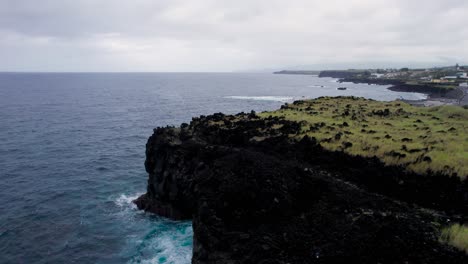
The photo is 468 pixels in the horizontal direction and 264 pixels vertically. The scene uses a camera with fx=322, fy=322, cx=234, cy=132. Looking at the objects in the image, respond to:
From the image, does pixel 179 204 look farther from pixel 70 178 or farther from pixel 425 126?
pixel 425 126

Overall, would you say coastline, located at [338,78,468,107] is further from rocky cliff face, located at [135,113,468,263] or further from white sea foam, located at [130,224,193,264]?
white sea foam, located at [130,224,193,264]

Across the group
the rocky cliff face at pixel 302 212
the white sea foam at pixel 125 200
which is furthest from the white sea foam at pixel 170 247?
the white sea foam at pixel 125 200

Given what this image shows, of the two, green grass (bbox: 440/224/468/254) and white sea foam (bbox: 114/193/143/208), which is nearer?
green grass (bbox: 440/224/468/254)

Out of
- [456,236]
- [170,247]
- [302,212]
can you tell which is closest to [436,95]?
[170,247]

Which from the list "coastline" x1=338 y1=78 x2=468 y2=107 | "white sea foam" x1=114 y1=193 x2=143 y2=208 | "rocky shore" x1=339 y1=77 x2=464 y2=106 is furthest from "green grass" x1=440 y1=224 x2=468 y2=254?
"rocky shore" x1=339 y1=77 x2=464 y2=106

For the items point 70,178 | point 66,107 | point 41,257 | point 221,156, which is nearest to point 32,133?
point 70,178

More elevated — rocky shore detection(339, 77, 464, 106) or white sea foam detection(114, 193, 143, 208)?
rocky shore detection(339, 77, 464, 106)
